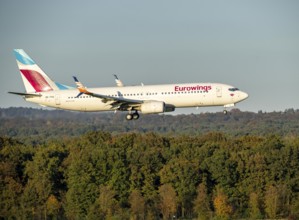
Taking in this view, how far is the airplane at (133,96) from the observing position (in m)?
89.9

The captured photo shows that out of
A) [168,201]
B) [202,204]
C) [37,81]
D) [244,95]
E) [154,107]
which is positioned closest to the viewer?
[154,107]

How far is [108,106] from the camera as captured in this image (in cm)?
9431

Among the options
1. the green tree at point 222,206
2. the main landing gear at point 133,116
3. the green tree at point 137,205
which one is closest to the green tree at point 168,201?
the green tree at point 137,205

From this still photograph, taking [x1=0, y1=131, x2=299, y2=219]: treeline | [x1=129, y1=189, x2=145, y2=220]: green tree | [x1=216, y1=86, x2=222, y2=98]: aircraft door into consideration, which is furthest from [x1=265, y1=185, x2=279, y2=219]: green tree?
[x1=216, y1=86, x2=222, y2=98]: aircraft door

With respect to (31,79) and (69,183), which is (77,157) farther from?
(31,79)

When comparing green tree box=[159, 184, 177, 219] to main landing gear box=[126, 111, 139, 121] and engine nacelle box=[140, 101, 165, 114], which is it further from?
engine nacelle box=[140, 101, 165, 114]

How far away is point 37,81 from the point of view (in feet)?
332

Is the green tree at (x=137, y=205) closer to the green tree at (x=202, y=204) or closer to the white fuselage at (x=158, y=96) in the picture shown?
the green tree at (x=202, y=204)

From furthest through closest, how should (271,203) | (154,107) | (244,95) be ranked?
(271,203) → (244,95) → (154,107)

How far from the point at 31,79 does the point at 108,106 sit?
12.0 m

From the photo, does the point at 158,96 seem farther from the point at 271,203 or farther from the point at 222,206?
the point at 271,203

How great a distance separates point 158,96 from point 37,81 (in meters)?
16.7

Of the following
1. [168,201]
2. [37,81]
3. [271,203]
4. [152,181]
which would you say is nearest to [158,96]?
[168,201]

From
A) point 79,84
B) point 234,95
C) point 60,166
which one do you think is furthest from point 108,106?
point 60,166
